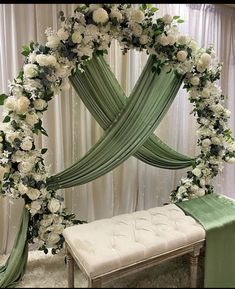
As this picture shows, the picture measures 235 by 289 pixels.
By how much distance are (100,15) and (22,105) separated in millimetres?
752

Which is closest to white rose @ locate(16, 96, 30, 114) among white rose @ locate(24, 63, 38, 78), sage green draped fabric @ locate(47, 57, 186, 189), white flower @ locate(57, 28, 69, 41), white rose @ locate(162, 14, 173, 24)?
white rose @ locate(24, 63, 38, 78)

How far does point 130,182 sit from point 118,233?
38.7 inches

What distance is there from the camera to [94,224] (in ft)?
5.64

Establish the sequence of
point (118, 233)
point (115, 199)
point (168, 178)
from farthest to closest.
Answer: point (168, 178) < point (115, 199) < point (118, 233)

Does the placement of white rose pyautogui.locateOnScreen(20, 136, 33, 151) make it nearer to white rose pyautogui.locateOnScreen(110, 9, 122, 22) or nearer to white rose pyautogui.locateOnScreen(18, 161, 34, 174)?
white rose pyautogui.locateOnScreen(18, 161, 34, 174)

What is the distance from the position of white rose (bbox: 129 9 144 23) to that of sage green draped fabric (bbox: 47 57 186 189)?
33 cm

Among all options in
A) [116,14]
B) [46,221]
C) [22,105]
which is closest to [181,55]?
[116,14]

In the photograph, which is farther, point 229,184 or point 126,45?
point 229,184

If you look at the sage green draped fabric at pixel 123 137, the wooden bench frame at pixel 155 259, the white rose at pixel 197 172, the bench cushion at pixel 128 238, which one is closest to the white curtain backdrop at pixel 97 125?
the sage green draped fabric at pixel 123 137

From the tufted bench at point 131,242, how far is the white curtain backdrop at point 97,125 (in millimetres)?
715

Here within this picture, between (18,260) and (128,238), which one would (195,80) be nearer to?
(128,238)

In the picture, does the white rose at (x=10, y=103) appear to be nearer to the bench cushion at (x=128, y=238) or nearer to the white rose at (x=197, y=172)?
the bench cushion at (x=128, y=238)

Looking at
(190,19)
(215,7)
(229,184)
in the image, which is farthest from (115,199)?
(215,7)

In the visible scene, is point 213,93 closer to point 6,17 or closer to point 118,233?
point 118,233
